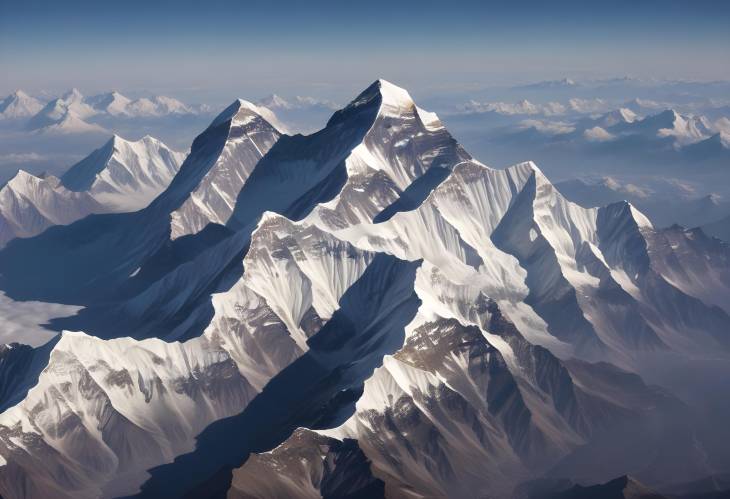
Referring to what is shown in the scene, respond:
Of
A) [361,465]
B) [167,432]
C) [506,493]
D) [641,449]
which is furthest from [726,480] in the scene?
[167,432]

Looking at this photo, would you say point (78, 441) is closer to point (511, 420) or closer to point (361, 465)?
point (361, 465)

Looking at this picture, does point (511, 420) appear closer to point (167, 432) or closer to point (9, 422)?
point (167, 432)

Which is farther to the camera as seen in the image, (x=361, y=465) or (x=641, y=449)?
(x=641, y=449)

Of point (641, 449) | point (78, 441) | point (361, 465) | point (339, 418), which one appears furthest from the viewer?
Answer: point (641, 449)

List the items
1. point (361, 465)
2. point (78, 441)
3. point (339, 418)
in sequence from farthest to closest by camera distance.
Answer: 1. point (78, 441)
2. point (339, 418)
3. point (361, 465)

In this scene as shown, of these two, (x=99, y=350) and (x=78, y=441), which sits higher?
(x=99, y=350)

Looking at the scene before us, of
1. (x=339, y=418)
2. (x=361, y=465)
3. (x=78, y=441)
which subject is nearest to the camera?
(x=361, y=465)

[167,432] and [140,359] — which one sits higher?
[140,359]

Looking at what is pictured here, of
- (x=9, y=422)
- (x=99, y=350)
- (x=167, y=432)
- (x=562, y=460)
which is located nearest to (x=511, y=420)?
(x=562, y=460)

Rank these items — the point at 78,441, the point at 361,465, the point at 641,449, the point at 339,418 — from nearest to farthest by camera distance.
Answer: the point at 361,465, the point at 339,418, the point at 78,441, the point at 641,449
